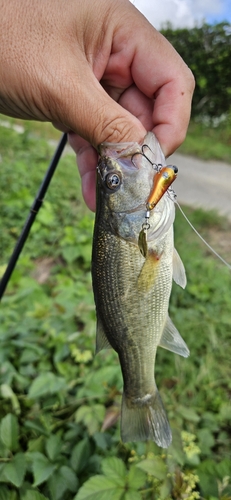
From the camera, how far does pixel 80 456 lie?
1.63 metres

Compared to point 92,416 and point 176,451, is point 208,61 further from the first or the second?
point 176,451

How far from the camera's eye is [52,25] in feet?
4.26

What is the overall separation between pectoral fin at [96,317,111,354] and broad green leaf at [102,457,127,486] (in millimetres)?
424

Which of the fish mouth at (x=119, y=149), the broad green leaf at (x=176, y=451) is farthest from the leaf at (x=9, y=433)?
the fish mouth at (x=119, y=149)

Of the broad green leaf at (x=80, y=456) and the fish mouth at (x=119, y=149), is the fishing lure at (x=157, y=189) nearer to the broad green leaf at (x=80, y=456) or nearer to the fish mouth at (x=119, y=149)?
the fish mouth at (x=119, y=149)

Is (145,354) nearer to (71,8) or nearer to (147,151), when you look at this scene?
(147,151)

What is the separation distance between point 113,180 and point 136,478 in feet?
3.66

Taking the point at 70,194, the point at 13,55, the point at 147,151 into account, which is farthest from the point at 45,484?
the point at 70,194

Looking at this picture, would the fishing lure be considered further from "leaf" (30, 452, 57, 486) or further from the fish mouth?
"leaf" (30, 452, 57, 486)

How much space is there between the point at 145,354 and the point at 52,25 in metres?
1.29

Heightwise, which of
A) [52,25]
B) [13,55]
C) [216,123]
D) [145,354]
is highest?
[216,123]

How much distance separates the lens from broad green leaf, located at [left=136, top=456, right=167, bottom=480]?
1373 mm

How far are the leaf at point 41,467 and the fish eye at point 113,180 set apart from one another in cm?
117

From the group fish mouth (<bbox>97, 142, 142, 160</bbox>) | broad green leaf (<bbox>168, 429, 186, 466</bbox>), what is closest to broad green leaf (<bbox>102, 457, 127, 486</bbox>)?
broad green leaf (<bbox>168, 429, 186, 466</bbox>)
